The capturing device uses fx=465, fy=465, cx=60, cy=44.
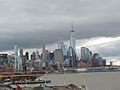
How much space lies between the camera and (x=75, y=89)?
281ft

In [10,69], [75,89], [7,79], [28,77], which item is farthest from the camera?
[10,69]

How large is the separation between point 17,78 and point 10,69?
2449cm

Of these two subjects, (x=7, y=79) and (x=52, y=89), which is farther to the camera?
(x=7, y=79)

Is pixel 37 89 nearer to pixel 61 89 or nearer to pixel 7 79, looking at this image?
pixel 61 89

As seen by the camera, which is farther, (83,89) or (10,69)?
(10,69)

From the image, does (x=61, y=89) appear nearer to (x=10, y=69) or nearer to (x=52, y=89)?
(x=52, y=89)

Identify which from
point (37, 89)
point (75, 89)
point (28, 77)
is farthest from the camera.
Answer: point (28, 77)

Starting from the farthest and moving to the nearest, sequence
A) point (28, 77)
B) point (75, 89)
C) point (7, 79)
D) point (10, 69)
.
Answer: point (10, 69) → point (28, 77) → point (7, 79) → point (75, 89)

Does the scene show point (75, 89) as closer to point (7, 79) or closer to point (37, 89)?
point (37, 89)

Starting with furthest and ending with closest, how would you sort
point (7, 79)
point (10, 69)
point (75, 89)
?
point (10, 69), point (7, 79), point (75, 89)

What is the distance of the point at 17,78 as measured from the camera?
16788 cm

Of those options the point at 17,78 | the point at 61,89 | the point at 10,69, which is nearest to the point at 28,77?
the point at 17,78

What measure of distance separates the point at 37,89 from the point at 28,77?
A: 92.9 m

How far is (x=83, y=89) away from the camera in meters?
84.2
